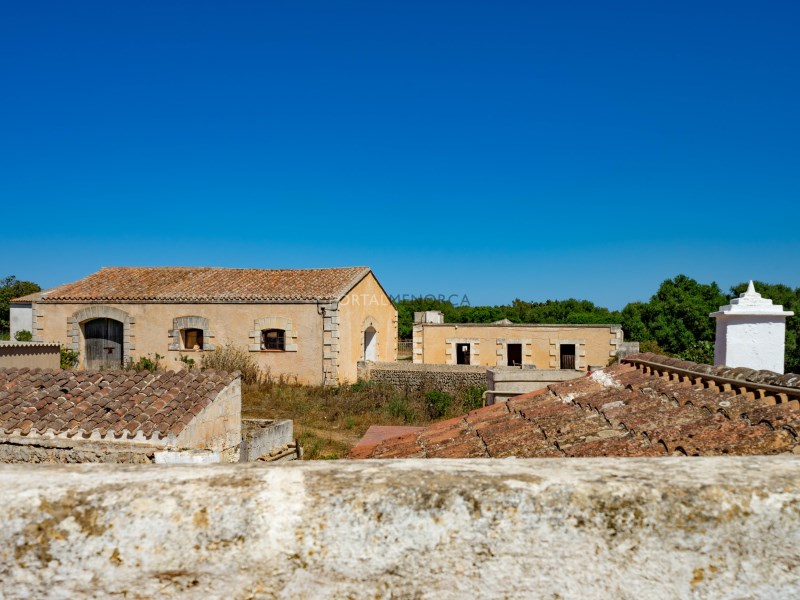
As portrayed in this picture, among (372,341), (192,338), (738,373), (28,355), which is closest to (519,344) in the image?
(372,341)

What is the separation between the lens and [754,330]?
5.27 m

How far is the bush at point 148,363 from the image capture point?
18188 mm

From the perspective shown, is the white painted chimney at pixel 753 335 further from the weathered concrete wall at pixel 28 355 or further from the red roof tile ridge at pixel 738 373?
the weathered concrete wall at pixel 28 355

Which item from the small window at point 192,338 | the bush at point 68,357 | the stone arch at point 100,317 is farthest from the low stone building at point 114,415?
the bush at point 68,357

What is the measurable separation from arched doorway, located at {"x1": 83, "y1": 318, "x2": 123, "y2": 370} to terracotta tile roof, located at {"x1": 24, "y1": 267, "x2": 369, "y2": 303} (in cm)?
86

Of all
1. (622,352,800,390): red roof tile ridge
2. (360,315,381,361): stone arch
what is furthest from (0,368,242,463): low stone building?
(360,315,381,361): stone arch

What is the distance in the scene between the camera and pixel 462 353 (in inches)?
901

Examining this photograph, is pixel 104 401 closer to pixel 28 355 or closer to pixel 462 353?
pixel 28 355

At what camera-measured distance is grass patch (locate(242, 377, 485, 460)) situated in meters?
12.9

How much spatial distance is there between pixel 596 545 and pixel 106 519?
39.8 inches

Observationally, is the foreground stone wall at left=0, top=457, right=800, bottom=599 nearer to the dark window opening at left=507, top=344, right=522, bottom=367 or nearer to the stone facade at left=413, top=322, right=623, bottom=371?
the stone facade at left=413, top=322, right=623, bottom=371

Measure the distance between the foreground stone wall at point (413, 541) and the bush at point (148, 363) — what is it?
18338 mm

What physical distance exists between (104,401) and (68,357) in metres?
13.9

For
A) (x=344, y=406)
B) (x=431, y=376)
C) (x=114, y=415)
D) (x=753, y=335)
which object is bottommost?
(x=344, y=406)
